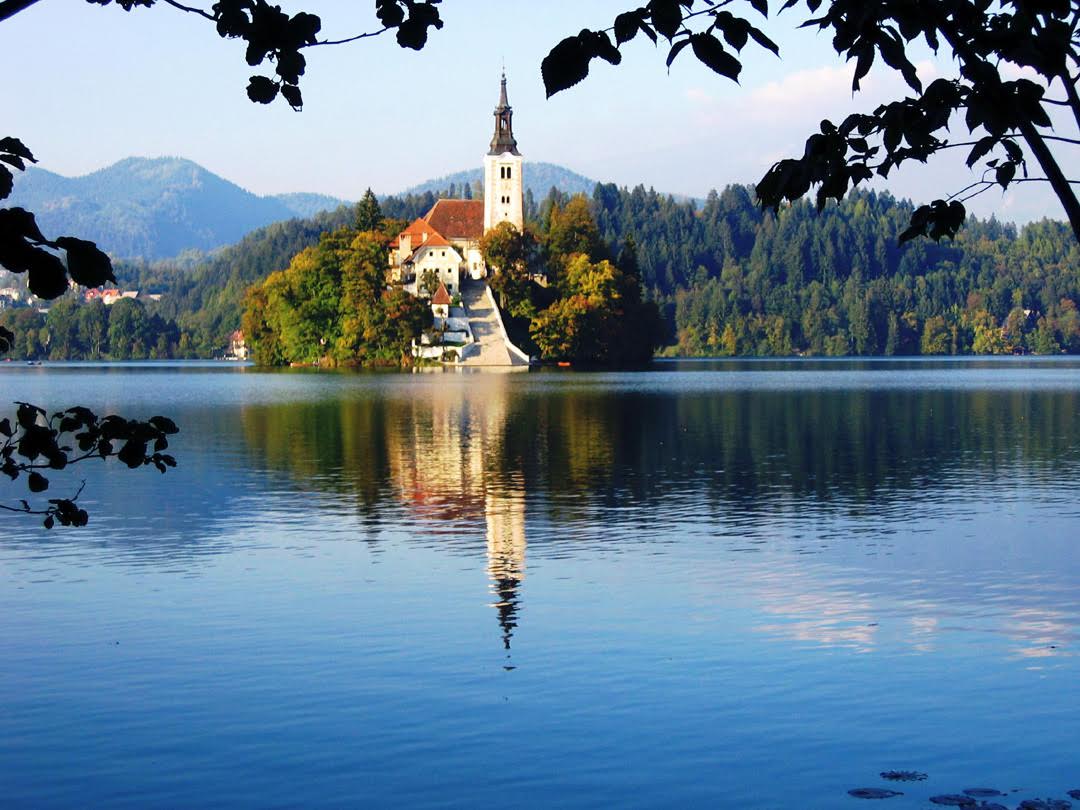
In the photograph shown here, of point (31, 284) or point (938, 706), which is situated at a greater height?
point (31, 284)

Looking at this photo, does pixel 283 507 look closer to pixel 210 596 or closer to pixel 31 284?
pixel 210 596

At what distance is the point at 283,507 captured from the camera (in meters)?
28.3

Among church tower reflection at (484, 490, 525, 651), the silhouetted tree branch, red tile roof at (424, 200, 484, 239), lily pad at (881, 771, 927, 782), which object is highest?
red tile roof at (424, 200, 484, 239)

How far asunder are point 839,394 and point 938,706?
68.1 m

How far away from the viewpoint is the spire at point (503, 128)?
171 meters

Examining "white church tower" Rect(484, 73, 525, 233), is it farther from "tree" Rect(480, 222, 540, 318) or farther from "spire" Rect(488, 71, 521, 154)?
"tree" Rect(480, 222, 540, 318)

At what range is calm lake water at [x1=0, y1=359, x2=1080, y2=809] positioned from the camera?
35.4 ft

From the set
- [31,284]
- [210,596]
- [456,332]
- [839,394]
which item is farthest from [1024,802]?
[456,332]

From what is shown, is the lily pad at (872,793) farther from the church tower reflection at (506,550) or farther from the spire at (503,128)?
the spire at (503,128)

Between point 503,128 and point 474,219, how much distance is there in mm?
10994

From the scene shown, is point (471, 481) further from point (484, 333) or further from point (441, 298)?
point (441, 298)

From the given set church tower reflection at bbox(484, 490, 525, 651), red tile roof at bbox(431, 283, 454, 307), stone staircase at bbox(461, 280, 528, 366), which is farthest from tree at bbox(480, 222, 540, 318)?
church tower reflection at bbox(484, 490, 525, 651)

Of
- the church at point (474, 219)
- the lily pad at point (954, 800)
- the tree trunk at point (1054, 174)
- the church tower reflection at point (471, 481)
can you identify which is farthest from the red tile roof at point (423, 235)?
the tree trunk at point (1054, 174)

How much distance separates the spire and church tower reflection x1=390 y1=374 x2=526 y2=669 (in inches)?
4298
